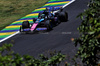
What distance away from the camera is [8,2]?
25.6 metres

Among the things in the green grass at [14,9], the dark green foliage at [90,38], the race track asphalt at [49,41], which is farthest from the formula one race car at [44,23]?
the dark green foliage at [90,38]

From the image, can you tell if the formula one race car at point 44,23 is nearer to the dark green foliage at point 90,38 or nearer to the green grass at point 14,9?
the green grass at point 14,9

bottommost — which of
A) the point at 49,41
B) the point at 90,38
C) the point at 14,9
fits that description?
the point at 49,41

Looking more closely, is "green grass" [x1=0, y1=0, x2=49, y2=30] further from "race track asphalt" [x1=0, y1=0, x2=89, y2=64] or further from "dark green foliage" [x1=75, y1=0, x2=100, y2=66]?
"dark green foliage" [x1=75, y1=0, x2=100, y2=66]

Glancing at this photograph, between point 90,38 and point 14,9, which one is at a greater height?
point 90,38

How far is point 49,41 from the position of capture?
44.3 ft

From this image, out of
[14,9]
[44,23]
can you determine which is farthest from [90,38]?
[14,9]

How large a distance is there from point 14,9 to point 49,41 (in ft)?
35.2

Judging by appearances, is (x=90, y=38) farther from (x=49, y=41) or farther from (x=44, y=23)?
(x=44, y=23)

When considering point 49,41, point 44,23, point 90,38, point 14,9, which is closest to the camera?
point 90,38

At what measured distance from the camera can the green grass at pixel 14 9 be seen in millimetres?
20236

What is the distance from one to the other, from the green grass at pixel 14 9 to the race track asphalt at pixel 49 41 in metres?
4.63

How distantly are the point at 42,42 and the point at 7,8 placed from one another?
11265mm

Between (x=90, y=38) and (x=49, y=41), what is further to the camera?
(x=49, y=41)
